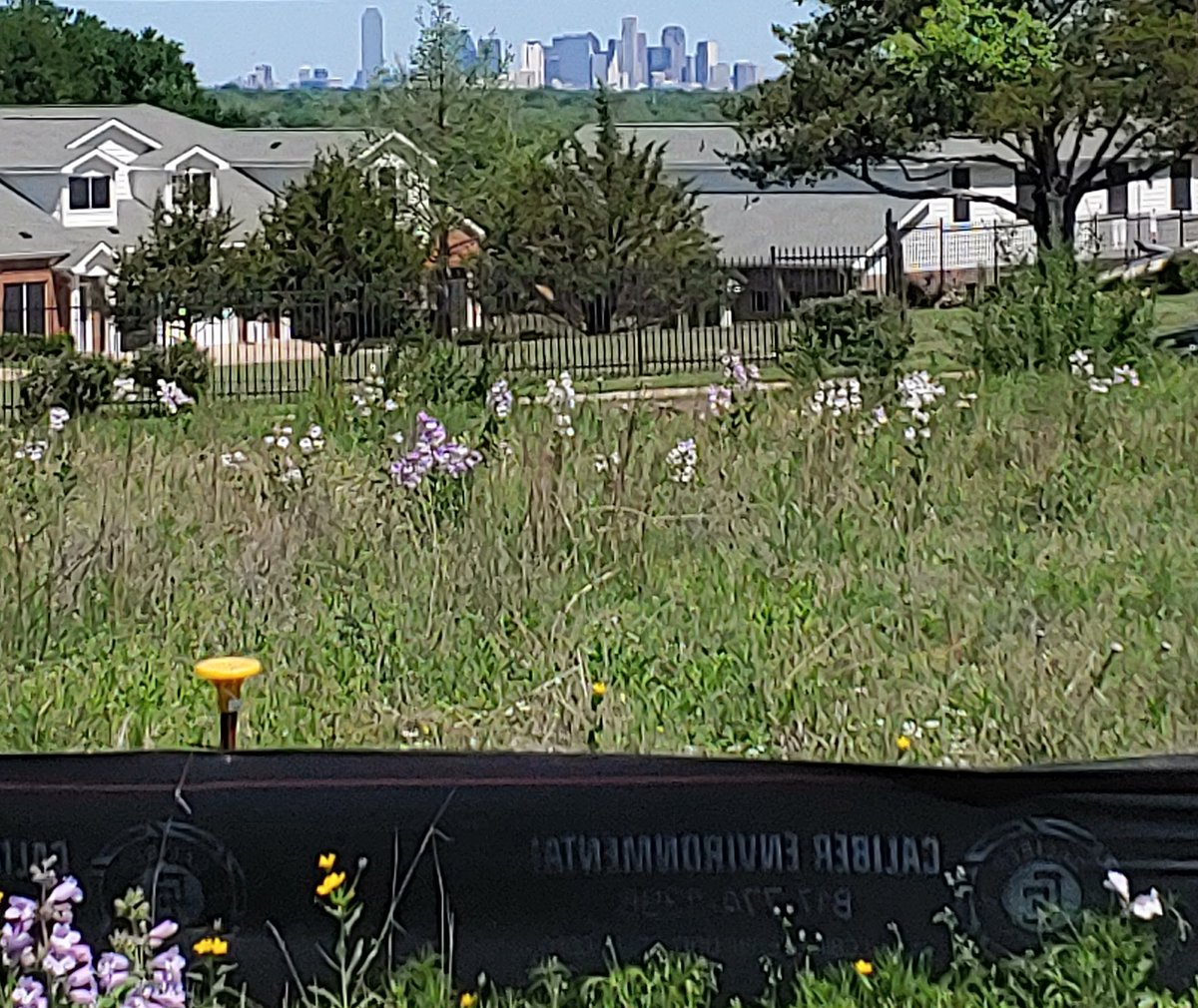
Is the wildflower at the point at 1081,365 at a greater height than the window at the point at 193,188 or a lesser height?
lesser

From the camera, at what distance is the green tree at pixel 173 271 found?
29438mm

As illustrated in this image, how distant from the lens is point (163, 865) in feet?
13.1

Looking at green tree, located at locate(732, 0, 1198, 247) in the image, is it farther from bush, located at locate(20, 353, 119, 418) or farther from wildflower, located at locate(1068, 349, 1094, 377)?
wildflower, located at locate(1068, 349, 1094, 377)

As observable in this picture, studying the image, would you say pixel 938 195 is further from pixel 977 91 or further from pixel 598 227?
pixel 598 227

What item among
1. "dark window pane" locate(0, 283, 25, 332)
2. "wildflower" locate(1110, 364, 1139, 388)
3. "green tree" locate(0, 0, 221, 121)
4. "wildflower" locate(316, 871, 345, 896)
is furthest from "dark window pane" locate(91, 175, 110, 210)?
"wildflower" locate(316, 871, 345, 896)

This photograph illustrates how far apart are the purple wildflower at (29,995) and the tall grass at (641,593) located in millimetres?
2505

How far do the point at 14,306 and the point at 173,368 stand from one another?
22450 millimetres

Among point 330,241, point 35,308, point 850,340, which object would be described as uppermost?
point 330,241

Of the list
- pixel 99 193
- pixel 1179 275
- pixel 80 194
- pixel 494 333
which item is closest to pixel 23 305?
pixel 80 194

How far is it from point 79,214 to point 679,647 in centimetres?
4012

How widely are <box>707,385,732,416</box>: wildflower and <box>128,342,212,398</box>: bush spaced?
25.4 ft

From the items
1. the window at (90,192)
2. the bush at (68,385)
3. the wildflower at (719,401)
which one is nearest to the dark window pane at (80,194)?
the window at (90,192)

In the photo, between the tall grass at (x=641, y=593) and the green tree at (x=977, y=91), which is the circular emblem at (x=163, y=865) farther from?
the green tree at (x=977, y=91)

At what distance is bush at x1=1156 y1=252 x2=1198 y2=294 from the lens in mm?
39031
